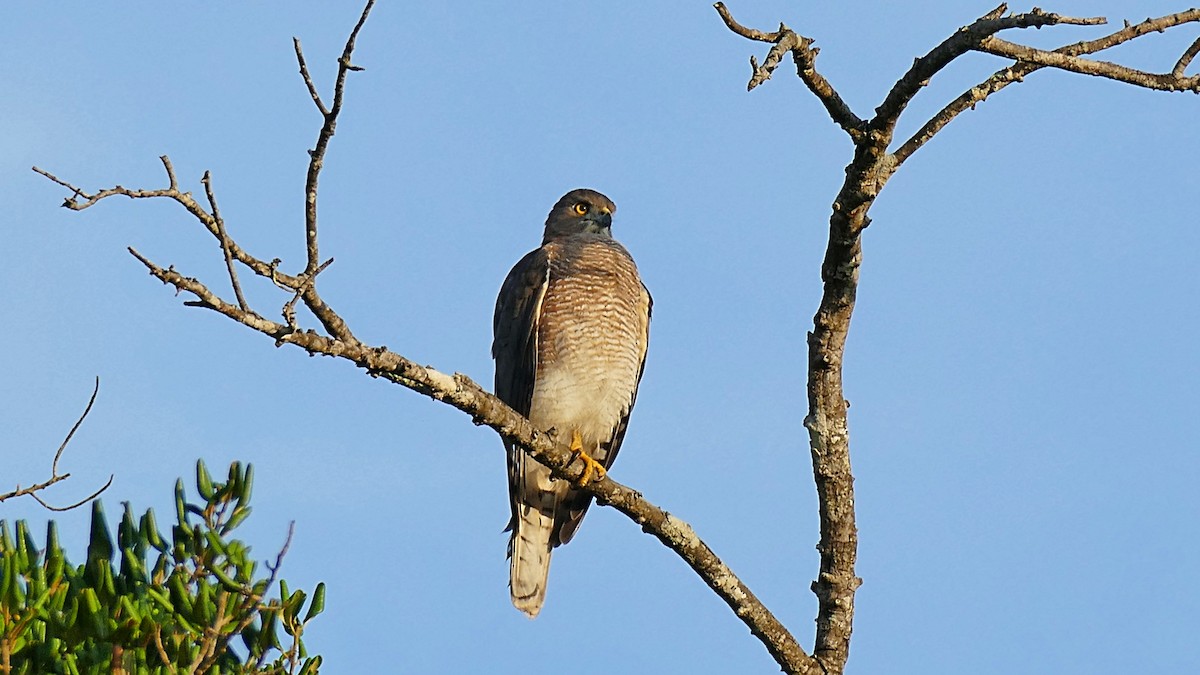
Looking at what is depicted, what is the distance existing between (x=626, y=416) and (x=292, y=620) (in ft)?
11.0

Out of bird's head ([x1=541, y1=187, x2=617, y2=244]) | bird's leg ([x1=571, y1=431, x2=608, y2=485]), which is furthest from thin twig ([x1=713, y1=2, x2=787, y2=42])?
bird's head ([x1=541, y1=187, x2=617, y2=244])

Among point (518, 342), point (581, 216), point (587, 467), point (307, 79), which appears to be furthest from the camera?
point (581, 216)

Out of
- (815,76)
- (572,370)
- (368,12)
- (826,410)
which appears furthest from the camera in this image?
(572,370)

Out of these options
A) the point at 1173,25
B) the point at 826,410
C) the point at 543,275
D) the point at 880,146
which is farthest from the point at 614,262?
the point at 1173,25

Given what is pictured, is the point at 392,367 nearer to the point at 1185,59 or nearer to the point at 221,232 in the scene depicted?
the point at 221,232

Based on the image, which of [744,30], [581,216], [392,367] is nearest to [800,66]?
[744,30]

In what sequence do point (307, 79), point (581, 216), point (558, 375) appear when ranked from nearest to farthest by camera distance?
1. point (307, 79)
2. point (558, 375)
3. point (581, 216)

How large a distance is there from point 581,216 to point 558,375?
5.07ft

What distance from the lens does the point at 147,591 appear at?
383 cm

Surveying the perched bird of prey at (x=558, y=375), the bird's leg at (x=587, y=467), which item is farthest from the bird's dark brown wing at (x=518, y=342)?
the bird's leg at (x=587, y=467)

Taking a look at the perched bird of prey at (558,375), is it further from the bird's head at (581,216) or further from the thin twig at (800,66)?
the thin twig at (800,66)

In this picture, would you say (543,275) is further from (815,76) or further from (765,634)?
(815,76)

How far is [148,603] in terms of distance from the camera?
3.76 m

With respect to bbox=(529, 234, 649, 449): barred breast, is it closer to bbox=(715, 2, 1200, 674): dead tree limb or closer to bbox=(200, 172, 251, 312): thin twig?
bbox=(715, 2, 1200, 674): dead tree limb
